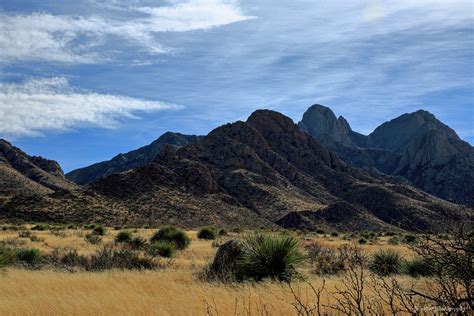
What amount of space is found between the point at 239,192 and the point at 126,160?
98.6 metres

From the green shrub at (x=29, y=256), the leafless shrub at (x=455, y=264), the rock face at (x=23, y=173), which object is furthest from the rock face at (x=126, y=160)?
the leafless shrub at (x=455, y=264)

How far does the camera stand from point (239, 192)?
278 ft

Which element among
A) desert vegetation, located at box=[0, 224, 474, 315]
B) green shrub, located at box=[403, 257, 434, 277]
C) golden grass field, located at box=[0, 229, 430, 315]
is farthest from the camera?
green shrub, located at box=[403, 257, 434, 277]

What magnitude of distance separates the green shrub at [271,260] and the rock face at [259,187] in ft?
168

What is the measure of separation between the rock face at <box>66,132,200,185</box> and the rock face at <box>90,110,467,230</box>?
203 ft

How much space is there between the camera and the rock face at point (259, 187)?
2820 inches

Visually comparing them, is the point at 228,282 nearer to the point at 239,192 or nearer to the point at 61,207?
the point at 61,207

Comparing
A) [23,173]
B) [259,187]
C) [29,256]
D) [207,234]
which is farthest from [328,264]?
[23,173]

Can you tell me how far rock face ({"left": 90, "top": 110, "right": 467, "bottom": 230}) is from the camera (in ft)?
235

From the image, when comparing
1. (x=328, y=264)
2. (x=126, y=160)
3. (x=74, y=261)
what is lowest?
(x=74, y=261)

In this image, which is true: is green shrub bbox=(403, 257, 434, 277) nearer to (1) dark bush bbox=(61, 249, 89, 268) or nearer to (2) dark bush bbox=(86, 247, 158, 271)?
(2) dark bush bbox=(86, 247, 158, 271)

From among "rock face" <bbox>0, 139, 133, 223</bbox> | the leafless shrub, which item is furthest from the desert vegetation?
"rock face" <bbox>0, 139, 133, 223</bbox>

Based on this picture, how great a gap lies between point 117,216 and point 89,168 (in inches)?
5053

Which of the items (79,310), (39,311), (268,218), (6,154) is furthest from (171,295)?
(6,154)
